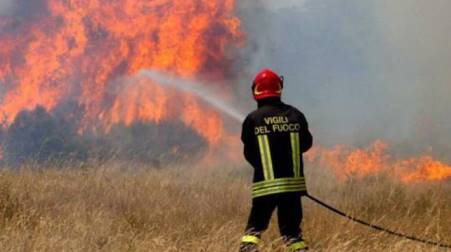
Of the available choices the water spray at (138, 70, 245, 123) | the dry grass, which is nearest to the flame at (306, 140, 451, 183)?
the dry grass

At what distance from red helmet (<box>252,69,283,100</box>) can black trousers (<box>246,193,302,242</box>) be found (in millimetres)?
1033

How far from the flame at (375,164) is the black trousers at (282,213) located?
17.8ft

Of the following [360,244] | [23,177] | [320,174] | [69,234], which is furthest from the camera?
[320,174]

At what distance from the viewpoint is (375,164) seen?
12.7 m

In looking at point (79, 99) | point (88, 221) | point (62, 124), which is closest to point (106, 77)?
point (79, 99)

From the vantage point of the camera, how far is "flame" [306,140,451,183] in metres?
11.4

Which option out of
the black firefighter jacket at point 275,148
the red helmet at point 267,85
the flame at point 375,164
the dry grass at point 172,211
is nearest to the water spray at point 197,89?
the flame at point 375,164

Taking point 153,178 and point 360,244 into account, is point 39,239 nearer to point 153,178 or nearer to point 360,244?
point 360,244

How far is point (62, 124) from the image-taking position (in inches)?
787

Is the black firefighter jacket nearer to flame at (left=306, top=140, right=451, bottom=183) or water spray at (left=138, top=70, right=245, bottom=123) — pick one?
flame at (left=306, top=140, right=451, bottom=183)

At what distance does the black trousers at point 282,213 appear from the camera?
18.6 ft

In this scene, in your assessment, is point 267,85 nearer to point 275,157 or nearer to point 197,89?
point 275,157

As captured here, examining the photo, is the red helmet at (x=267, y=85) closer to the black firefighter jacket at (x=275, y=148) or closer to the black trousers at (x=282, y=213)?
the black firefighter jacket at (x=275, y=148)

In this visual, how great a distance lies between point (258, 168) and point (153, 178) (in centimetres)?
493
